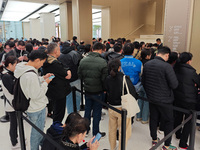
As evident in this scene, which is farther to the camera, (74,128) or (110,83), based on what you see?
(110,83)

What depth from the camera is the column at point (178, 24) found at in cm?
338

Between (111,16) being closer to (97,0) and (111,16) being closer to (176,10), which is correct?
(97,0)

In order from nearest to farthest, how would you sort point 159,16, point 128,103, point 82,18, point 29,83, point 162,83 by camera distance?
point 29,83, point 128,103, point 162,83, point 82,18, point 159,16

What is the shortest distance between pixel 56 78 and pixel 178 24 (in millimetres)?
2659

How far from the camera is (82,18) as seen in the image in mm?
8742

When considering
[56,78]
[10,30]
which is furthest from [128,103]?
[10,30]

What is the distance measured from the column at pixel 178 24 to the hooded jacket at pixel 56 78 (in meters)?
2.40

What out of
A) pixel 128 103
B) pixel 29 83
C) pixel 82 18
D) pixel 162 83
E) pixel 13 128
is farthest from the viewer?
pixel 82 18

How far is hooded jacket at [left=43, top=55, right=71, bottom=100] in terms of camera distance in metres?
2.55

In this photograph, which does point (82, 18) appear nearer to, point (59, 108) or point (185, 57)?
point (59, 108)

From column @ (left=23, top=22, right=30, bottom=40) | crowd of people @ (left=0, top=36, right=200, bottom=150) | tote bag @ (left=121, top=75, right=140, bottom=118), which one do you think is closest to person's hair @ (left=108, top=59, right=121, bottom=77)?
crowd of people @ (left=0, top=36, right=200, bottom=150)

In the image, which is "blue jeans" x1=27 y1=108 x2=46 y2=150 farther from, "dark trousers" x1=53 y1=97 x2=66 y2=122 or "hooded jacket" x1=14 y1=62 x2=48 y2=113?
"dark trousers" x1=53 y1=97 x2=66 y2=122

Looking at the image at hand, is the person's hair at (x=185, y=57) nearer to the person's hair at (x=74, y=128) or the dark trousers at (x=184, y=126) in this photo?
the dark trousers at (x=184, y=126)

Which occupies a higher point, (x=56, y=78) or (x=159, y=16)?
(x=159, y=16)
